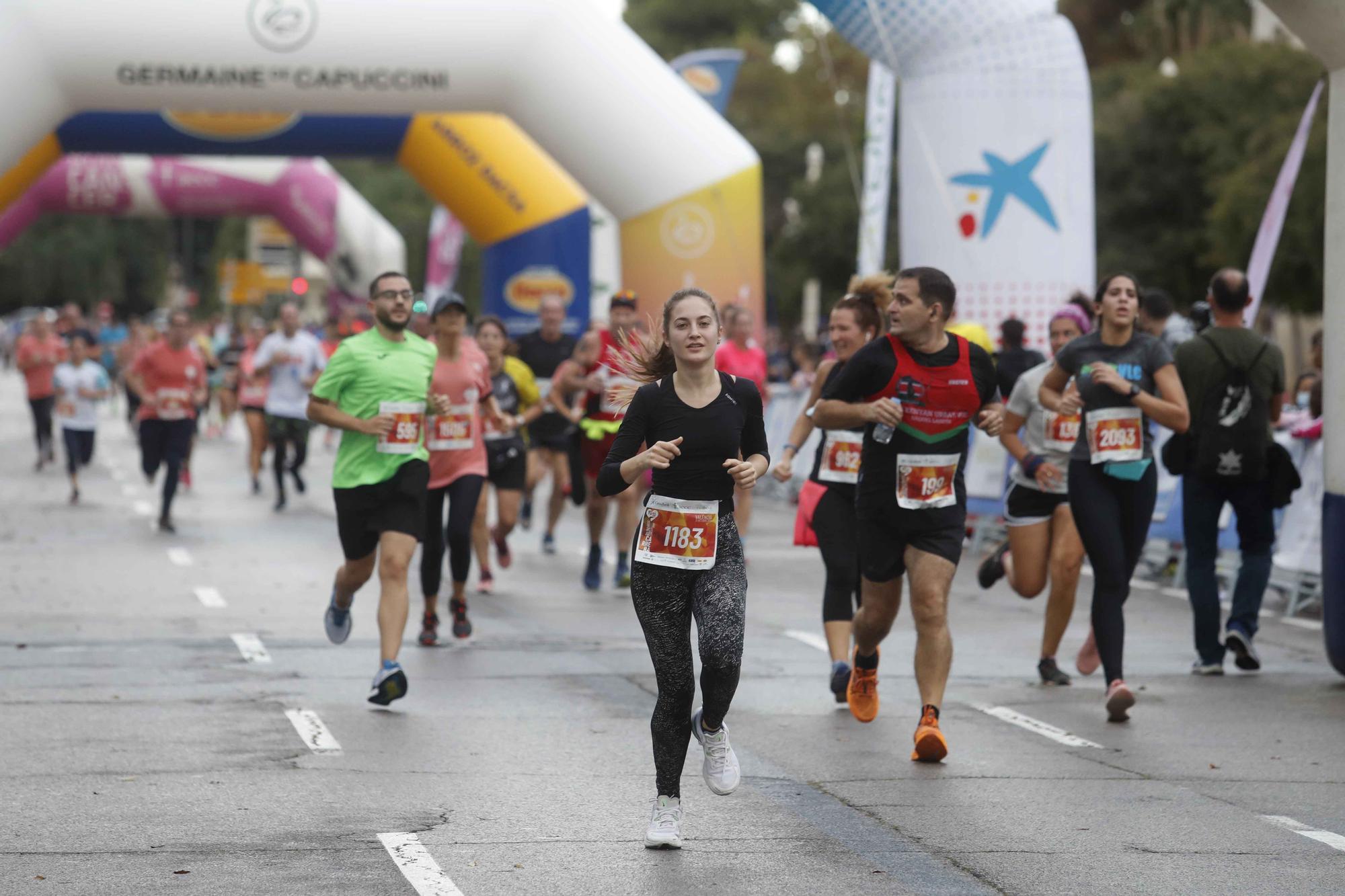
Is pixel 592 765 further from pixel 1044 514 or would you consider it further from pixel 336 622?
pixel 1044 514

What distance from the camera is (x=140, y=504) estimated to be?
2041 cm

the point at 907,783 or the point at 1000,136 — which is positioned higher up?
the point at 1000,136

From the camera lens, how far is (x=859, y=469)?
8.05 meters

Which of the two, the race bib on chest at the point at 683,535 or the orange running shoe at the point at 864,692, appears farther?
the orange running shoe at the point at 864,692

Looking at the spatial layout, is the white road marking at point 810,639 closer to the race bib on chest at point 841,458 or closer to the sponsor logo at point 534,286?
the race bib on chest at point 841,458

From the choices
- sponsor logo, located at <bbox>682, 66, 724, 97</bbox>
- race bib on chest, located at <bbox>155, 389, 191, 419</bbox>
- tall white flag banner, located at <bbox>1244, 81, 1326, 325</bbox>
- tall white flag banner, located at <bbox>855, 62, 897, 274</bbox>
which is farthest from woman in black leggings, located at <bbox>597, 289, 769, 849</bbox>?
sponsor logo, located at <bbox>682, 66, 724, 97</bbox>

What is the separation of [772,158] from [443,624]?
51991mm

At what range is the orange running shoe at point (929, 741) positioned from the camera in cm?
732

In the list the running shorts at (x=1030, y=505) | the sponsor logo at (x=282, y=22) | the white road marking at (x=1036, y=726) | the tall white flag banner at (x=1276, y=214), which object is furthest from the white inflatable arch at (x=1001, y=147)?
the white road marking at (x=1036, y=726)

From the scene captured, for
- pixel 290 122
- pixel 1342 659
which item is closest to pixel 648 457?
pixel 1342 659

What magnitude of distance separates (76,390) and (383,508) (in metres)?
14.1

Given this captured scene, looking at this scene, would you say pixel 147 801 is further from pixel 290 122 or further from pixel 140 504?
pixel 290 122

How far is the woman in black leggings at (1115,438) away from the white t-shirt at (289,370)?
513 inches

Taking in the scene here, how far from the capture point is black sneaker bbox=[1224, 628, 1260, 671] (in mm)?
9984
